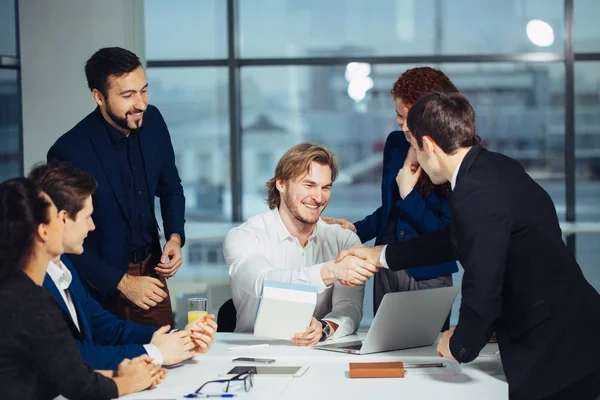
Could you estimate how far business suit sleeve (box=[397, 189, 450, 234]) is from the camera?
3.35 meters

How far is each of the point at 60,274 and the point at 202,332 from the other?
18.9 inches

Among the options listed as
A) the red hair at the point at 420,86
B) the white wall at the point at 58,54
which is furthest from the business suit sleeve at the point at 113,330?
the white wall at the point at 58,54

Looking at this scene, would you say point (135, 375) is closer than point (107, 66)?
Yes

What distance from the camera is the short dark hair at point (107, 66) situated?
3.34 m

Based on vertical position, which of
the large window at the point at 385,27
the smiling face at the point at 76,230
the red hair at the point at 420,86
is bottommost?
the smiling face at the point at 76,230

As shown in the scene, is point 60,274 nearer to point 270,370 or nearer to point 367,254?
point 270,370

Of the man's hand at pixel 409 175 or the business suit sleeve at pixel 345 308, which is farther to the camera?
the man's hand at pixel 409 175

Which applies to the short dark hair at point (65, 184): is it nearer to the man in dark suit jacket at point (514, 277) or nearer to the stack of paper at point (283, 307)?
the stack of paper at point (283, 307)

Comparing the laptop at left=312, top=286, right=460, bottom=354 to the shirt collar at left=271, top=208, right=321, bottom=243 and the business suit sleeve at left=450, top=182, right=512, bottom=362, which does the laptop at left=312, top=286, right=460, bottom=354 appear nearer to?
the business suit sleeve at left=450, top=182, right=512, bottom=362

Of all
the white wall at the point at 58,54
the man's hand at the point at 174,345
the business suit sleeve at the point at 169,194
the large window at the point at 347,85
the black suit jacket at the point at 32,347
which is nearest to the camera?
the black suit jacket at the point at 32,347

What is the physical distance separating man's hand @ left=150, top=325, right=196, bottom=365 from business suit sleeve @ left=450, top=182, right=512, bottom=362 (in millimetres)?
878

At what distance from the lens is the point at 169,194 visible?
3791mm

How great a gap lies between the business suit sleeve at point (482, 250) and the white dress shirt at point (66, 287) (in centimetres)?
92

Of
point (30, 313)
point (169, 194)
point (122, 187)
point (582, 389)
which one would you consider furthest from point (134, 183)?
point (582, 389)
